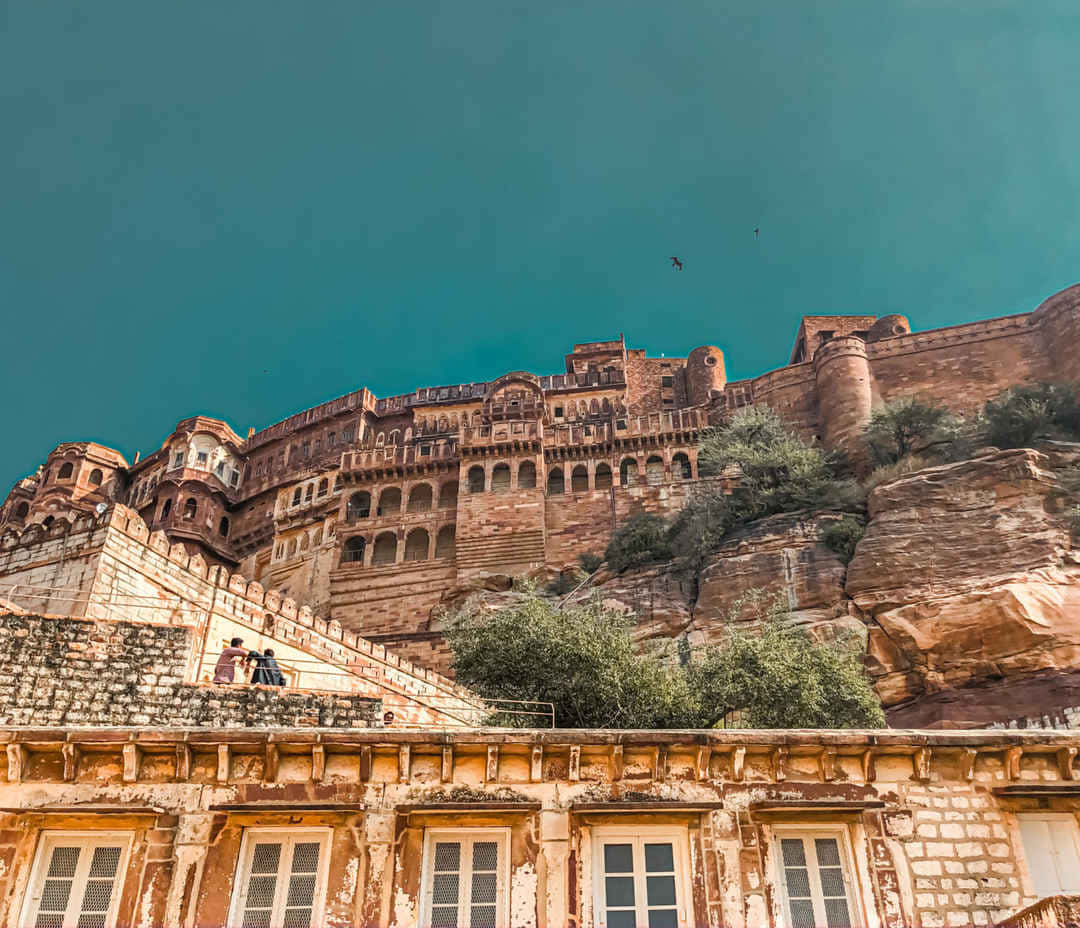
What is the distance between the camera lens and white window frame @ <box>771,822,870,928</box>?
930cm

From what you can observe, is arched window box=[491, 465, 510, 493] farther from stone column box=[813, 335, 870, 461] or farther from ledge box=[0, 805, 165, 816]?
ledge box=[0, 805, 165, 816]

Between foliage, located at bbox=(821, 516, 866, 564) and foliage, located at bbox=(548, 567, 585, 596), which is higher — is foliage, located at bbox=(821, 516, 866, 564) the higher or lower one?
the lower one

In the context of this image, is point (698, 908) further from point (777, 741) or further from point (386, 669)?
point (386, 669)

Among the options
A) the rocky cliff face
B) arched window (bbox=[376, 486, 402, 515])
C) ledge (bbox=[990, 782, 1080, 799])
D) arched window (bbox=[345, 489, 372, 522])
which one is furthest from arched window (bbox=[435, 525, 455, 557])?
ledge (bbox=[990, 782, 1080, 799])

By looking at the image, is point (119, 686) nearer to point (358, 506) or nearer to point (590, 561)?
point (590, 561)

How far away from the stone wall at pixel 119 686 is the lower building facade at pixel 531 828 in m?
4.77

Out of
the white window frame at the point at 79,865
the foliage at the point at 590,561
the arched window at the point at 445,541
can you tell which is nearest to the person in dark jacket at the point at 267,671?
the white window frame at the point at 79,865

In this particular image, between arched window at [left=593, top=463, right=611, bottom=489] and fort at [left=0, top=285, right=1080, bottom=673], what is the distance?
0.21 ft

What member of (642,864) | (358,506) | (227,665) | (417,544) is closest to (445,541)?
(417,544)

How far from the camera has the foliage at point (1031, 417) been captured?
119 ft

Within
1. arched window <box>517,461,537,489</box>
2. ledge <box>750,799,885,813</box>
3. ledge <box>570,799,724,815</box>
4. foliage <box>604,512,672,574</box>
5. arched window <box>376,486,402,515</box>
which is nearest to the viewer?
ledge <box>570,799,724,815</box>

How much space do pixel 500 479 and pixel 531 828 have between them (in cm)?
3706

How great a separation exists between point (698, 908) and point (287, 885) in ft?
11.9

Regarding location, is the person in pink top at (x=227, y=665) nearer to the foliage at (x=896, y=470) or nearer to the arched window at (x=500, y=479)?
the foliage at (x=896, y=470)
